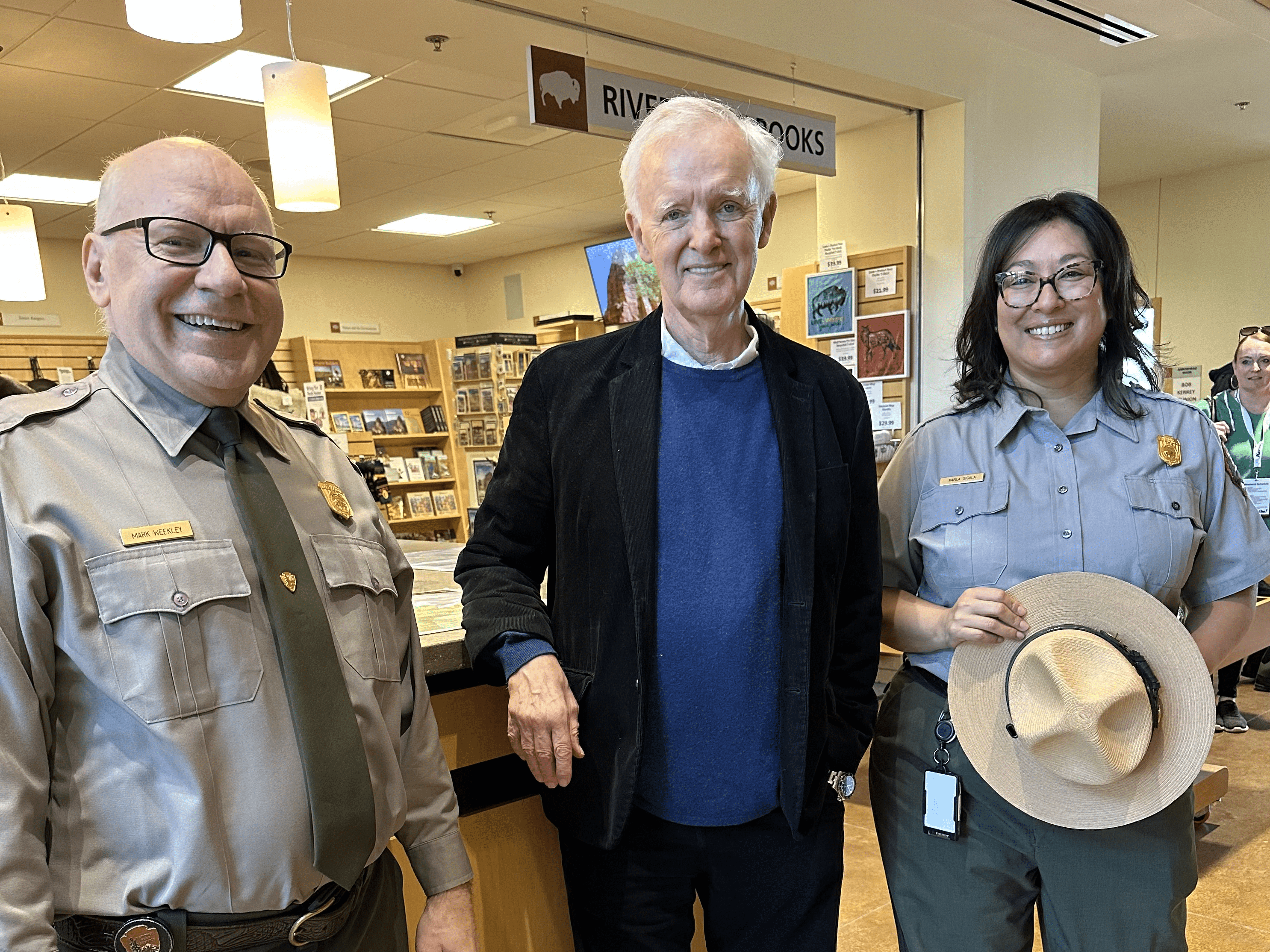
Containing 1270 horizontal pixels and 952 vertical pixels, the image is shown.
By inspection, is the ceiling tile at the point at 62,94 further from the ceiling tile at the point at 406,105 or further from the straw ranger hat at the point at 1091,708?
the straw ranger hat at the point at 1091,708

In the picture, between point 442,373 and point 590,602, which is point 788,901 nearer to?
point 590,602

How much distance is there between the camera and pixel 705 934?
1677 millimetres

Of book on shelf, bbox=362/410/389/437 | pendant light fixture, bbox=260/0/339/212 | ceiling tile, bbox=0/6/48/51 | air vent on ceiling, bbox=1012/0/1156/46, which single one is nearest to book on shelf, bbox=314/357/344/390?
book on shelf, bbox=362/410/389/437

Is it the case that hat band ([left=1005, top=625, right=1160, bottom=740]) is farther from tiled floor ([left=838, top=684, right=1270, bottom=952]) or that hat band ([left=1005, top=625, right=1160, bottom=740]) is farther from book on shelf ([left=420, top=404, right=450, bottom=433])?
book on shelf ([left=420, top=404, right=450, bottom=433])

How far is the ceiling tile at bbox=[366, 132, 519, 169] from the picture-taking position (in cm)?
685

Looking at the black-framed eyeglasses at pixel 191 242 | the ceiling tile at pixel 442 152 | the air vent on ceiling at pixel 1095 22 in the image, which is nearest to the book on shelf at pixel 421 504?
the ceiling tile at pixel 442 152

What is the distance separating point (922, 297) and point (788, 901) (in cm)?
532

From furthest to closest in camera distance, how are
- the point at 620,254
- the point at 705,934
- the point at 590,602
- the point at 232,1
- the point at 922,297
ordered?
the point at 620,254 → the point at 922,297 → the point at 232,1 → the point at 705,934 → the point at 590,602

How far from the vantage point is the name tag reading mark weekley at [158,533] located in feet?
3.58

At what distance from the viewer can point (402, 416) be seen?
35.9ft

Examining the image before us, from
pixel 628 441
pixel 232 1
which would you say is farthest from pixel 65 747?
pixel 232 1

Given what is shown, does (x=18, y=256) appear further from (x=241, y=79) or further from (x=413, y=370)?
(x=413, y=370)

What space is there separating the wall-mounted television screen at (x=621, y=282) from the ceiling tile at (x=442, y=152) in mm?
2291

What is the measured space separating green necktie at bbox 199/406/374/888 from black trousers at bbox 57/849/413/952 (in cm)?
8
